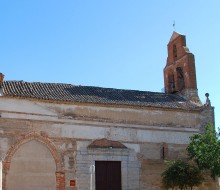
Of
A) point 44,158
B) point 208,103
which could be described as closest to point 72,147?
point 44,158

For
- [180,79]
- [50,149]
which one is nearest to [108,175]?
[50,149]

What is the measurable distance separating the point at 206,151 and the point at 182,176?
182 cm

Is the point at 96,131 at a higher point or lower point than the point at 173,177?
higher

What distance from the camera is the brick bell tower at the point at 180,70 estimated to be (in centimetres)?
2495

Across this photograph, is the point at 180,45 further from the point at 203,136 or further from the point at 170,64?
the point at 203,136

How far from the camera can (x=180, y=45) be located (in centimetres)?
2623

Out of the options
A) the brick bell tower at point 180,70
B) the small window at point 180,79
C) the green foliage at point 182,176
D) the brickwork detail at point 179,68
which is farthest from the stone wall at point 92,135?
the small window at point 180,79

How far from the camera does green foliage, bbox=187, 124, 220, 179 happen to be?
20.0 metres

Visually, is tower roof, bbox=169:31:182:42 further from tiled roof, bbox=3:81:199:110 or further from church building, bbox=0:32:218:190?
church building, bbox=0:32:218:190

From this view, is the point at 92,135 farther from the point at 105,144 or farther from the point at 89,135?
the point at 105,144

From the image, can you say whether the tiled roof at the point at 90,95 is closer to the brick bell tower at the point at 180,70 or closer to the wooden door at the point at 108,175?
the brick bell tower at the point at 180,70

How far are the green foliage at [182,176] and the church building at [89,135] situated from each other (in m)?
1.04

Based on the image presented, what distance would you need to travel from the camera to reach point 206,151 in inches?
798

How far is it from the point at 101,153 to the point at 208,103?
7000mm
